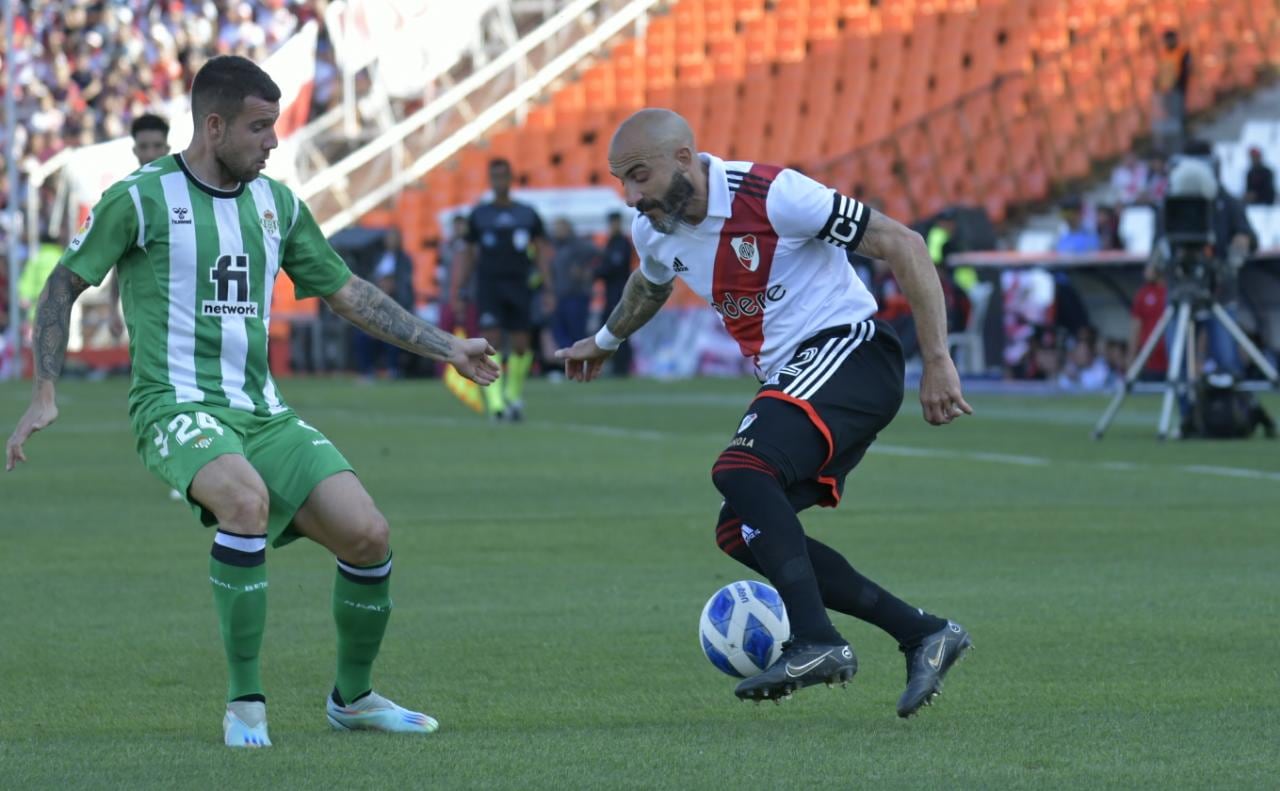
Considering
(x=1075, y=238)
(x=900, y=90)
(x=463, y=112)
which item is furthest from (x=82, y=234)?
(x=463, y=112)

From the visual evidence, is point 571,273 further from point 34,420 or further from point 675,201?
point 34,420

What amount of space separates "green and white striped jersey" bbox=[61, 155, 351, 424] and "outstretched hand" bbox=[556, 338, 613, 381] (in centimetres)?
109

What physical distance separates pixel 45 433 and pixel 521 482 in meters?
7.29

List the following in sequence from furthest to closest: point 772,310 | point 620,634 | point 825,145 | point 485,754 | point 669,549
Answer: point 825,145 → point 669,549 → point 620,634 → point 772,310 → point 485,754

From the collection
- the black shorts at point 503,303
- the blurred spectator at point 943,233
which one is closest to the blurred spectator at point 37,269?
the blurred spectator at point 943,233

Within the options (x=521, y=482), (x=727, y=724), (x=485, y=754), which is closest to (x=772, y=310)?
(x=727, y=724)

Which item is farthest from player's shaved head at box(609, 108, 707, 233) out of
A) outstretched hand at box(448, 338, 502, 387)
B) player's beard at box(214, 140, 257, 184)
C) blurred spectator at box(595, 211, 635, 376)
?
blurred spectator at box(595, 211, 635, 376)

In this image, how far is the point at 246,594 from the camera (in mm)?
5641

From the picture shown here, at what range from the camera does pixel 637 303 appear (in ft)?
21.7

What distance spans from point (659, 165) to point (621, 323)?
0.86m

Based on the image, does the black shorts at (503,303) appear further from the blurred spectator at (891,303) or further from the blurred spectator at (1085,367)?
the blurred spectator at (1085,367)

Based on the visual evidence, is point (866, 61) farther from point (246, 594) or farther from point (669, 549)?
point (246, 594)

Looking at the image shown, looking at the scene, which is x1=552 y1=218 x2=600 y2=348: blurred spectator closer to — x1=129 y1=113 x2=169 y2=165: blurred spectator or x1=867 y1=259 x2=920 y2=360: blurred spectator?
x1=867 y1=259 x2=920 y2=360: blurred spectator

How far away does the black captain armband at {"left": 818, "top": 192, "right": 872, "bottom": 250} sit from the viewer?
19.5ft
